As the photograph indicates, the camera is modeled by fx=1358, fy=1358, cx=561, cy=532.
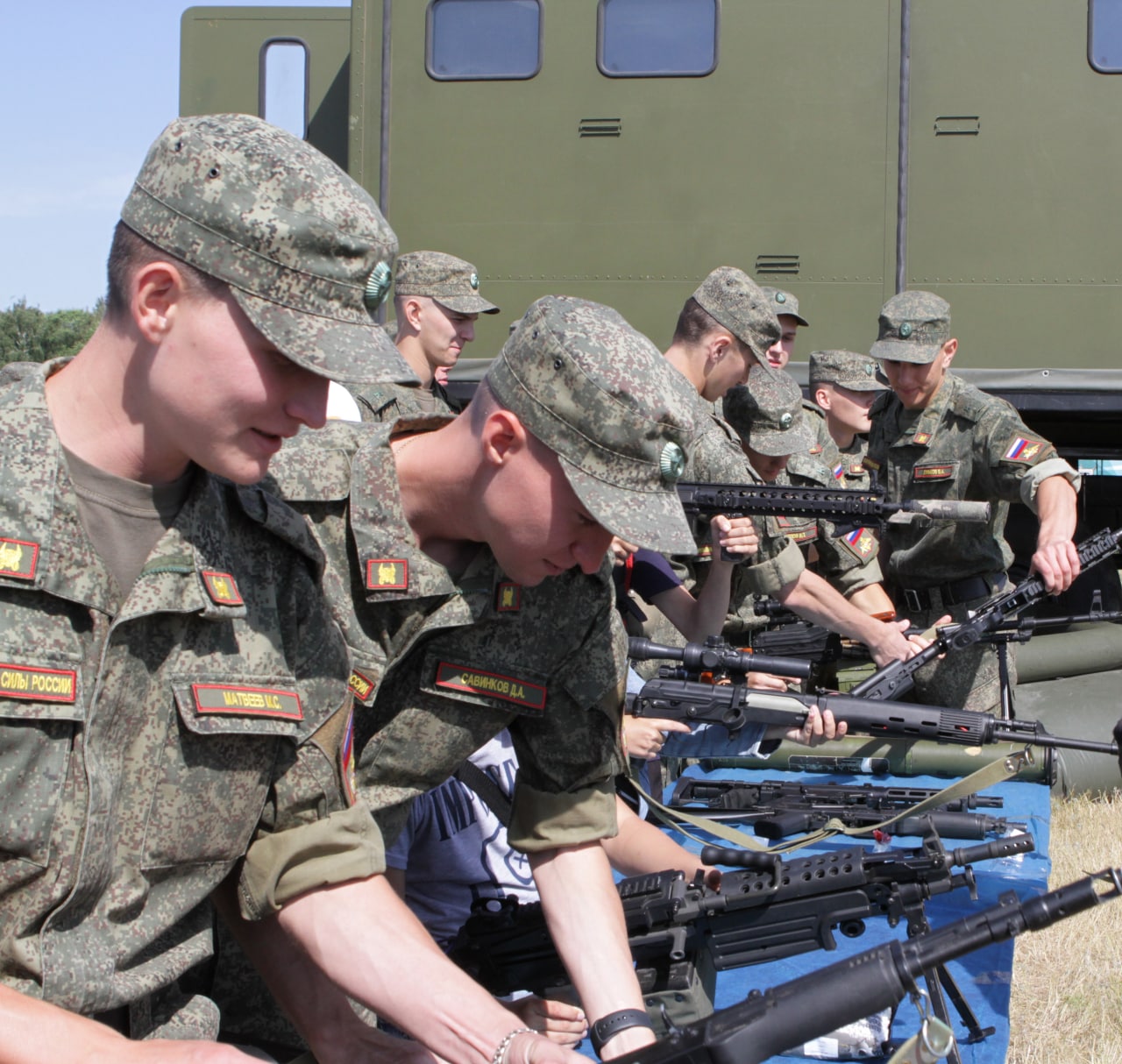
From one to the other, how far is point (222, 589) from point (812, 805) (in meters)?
4.08

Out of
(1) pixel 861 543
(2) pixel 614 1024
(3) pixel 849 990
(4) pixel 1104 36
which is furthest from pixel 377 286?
(4) pixel 1104 36

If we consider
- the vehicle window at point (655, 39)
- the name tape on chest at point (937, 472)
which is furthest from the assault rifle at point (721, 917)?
the vehicle window at point (655, 39)

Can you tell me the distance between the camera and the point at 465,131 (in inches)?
293

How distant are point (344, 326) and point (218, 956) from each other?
1049mm

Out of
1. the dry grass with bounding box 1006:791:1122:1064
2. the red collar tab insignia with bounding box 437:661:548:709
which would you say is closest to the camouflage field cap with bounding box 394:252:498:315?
the dry grass with bounding box 1006:791:1122:1064

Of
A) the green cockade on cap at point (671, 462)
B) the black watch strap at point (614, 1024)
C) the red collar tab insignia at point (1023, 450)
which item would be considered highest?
the green cockade on cap at point (671, 462)

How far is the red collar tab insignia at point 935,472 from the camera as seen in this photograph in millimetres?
6398

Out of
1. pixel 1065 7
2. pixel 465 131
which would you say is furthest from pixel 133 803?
pixel 1065 7

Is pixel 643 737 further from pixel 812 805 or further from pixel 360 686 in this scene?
pixel 360 686

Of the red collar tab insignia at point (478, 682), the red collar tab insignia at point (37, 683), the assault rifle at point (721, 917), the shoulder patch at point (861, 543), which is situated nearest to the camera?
the red collar tab insignia at point (37, 683)

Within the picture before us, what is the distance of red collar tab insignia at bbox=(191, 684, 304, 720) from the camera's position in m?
1.67

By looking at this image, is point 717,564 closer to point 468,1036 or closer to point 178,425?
point 468,1036

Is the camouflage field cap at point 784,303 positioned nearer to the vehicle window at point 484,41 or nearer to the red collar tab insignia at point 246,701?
the vehicle window at point 484,41

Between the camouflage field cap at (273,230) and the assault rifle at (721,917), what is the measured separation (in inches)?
65.4
